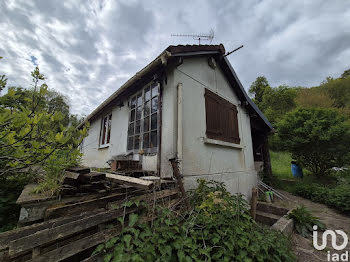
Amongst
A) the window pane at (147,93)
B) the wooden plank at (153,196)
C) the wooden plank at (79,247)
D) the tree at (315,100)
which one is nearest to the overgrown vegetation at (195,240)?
the wooden plank at (79,247)

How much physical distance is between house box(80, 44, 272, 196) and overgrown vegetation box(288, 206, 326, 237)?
1592 mm

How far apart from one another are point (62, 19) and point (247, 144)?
27.3 feet

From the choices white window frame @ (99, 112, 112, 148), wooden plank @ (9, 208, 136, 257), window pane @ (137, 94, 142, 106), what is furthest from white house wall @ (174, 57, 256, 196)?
white window frame @ (99, 112, 112, 148)

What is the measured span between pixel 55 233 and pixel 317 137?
9688 millimetres

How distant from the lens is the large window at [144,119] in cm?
368

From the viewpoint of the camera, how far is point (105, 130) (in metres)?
6.45

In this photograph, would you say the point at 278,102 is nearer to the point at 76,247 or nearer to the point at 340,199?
the point at 340,199

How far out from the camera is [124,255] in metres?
1.15

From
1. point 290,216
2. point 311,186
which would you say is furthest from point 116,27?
point 311,186

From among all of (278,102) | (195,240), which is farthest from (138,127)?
(278,102)

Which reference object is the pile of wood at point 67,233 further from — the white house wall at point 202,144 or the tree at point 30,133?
the white house wall at point 202,144

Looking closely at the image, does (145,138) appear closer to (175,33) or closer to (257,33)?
(175,33)

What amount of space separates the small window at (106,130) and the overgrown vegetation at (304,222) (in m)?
6.82

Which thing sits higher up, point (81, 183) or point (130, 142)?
point (130, 142)
